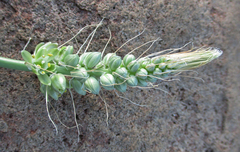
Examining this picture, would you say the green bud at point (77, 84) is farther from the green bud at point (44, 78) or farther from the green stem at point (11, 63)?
the green stem at point (11, 63)

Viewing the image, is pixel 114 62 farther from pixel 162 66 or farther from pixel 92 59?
pixel 162 66

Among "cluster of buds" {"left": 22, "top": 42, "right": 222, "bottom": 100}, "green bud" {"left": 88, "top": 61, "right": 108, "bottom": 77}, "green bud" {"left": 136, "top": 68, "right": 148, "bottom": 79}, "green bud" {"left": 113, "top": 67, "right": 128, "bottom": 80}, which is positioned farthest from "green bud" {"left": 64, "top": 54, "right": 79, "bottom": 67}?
"green bud" {"left": 136, "top": 68, "right": 148, "bottom": 79}

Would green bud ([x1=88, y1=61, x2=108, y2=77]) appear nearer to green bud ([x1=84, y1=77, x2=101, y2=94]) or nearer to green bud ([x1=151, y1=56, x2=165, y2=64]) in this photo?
green bud ([x1=84, y1=77, x2=101, y2=94])

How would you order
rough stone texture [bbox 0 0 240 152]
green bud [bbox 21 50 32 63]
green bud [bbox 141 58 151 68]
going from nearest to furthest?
green bud [bbox 21 50 32 63] → green bud [bbox 141 58 151 68] → rough stone texture [bbox 0 0 240 152]

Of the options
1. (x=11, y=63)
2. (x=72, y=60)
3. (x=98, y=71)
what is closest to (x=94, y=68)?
(x=98, y=71)

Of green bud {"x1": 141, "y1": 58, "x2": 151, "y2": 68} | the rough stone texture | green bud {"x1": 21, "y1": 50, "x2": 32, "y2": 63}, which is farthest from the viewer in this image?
the rough stone texture

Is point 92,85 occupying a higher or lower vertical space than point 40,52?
lower

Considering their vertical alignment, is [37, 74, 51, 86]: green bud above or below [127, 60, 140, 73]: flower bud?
below

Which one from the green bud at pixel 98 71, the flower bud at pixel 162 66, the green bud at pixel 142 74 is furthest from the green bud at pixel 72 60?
the flower bud at pixel 162 66
